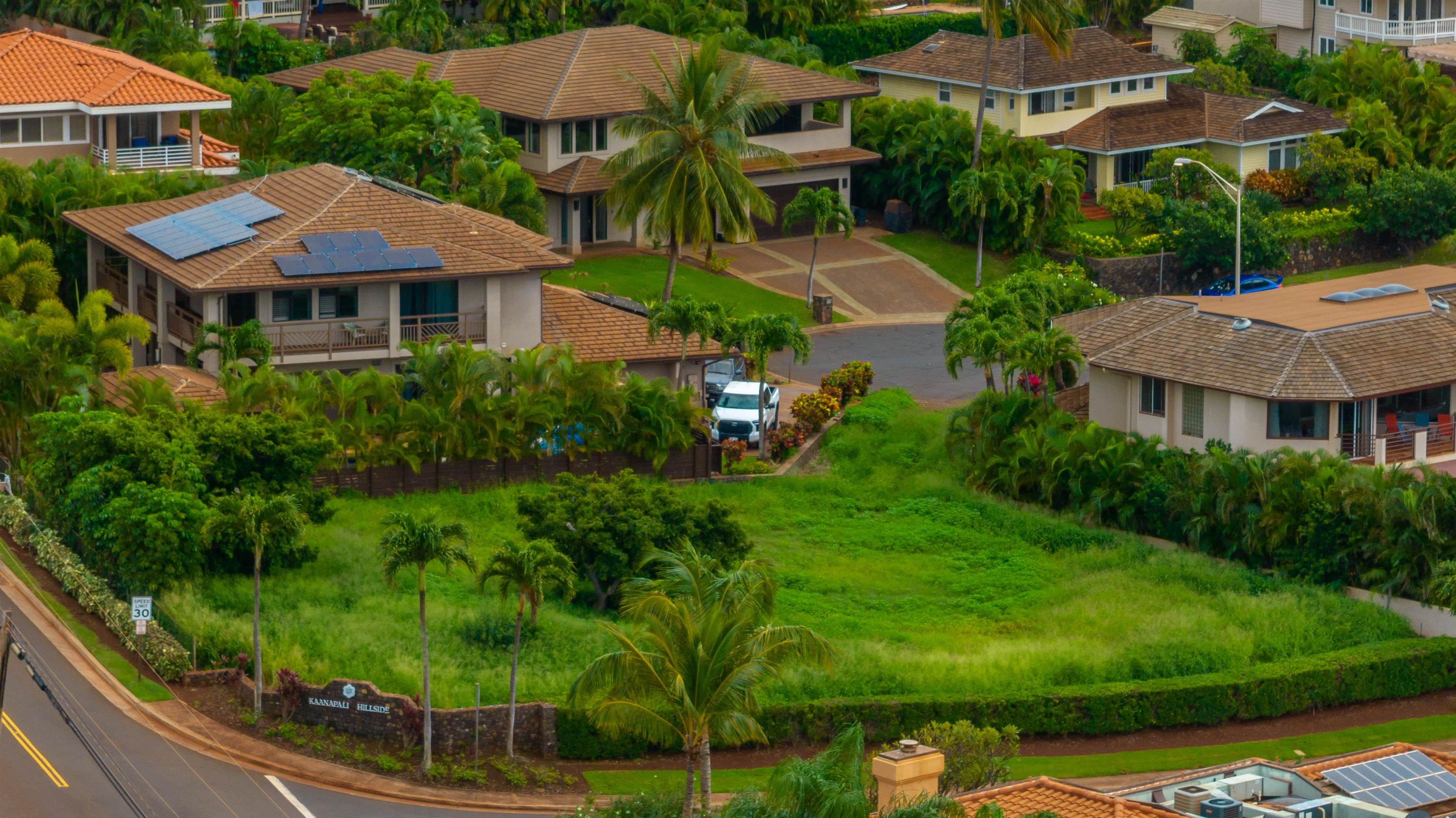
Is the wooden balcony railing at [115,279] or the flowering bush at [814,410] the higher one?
the wooden balcony railing at [115,279]

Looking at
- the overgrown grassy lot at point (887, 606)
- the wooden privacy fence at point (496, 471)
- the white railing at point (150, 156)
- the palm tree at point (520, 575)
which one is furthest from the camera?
the white railing at point (150, 156)

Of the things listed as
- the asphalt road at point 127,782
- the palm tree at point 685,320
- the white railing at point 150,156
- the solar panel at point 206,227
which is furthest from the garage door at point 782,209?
the asphalt road at point 127,782

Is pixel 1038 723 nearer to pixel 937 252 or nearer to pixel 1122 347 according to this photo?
pixel 1122 347

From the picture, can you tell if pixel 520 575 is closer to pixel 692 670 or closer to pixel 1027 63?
pixel 692 670

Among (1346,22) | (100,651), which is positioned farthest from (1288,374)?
(1346,22)

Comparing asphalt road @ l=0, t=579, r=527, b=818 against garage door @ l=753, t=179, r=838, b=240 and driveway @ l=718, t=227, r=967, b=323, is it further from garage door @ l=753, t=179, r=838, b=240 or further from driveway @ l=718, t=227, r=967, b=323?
garage door @ l=753, t=179, r=838, b=240

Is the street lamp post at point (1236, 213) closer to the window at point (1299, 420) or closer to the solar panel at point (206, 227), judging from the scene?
the window at point (1299, 420)
